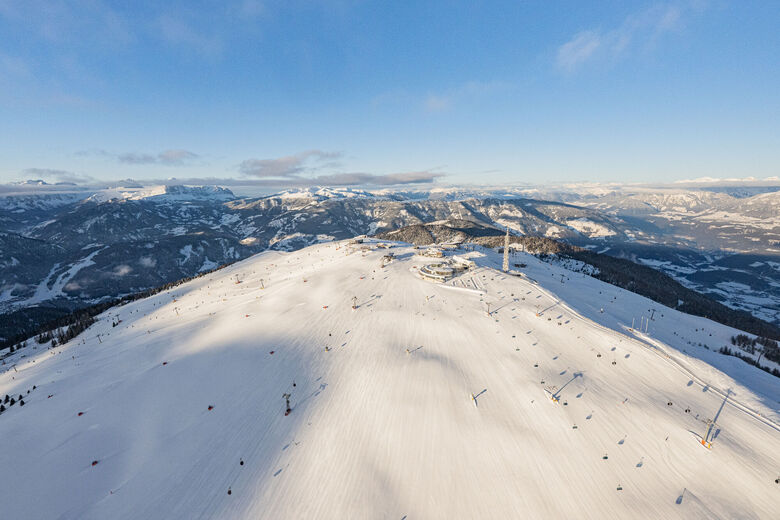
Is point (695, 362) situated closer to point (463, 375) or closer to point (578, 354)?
point (578, 354)

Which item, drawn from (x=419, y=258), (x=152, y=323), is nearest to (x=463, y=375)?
(x=419, y=258)

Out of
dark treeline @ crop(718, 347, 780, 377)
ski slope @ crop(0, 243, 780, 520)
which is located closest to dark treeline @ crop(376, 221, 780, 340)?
dark treeline @ crop(718, 347, 780, 377)

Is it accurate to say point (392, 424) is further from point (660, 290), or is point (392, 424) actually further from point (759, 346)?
point (660, 290)

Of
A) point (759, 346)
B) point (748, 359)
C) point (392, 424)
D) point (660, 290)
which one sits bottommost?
point (660, 290)

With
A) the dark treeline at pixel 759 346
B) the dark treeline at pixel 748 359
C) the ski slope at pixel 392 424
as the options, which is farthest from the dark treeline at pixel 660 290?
the ski slope at pixel 392 424

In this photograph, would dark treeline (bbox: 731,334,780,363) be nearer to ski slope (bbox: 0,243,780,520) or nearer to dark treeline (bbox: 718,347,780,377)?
dark treeline (bbox: 718,347,780,377)

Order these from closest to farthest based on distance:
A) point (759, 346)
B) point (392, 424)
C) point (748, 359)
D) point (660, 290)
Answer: point (392, 424) → point (748, 359) → point (759, 346) → point (660, 290)

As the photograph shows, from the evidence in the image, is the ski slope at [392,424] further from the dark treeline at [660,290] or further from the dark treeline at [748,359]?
the dark treeline at [660,290]

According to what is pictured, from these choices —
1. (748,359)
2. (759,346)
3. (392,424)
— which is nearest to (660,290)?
(759,346)
